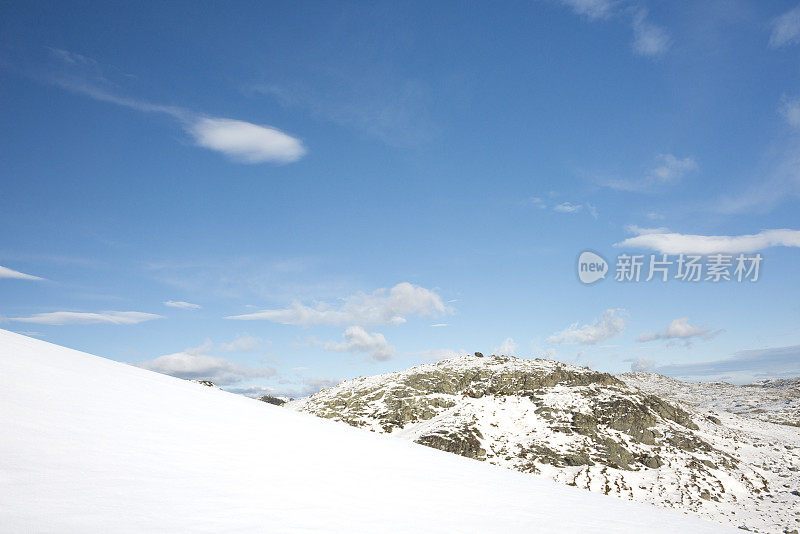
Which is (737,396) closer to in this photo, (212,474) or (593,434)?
(593,434)

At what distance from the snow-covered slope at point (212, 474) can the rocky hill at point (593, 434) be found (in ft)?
65.1

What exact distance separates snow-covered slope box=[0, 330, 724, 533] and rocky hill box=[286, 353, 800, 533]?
19.8m

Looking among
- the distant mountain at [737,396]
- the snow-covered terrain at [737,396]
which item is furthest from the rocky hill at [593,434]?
the distant mountain at [737,396]

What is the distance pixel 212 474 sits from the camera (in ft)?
17.9

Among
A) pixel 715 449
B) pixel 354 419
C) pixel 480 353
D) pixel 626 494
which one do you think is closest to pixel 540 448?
pixel 626 494

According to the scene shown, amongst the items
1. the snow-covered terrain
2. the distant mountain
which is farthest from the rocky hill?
the distant mountain

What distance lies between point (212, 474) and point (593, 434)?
30790 millimetres

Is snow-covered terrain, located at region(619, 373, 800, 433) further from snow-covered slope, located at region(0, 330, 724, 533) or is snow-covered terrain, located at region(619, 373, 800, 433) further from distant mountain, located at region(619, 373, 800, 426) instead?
snow-covered slope, located at region(0, 330, 724, 533)

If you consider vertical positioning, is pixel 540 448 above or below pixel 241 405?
below

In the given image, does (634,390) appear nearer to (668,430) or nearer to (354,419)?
(668,430)

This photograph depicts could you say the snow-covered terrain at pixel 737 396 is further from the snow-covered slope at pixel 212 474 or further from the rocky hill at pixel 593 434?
the snow-covered slope at pixel 212 474

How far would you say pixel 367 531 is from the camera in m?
4.61

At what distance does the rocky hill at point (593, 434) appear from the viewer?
23.8m

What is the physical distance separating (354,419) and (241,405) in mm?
29339
